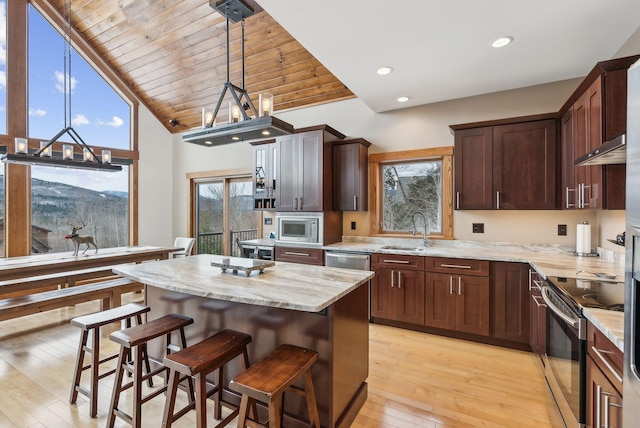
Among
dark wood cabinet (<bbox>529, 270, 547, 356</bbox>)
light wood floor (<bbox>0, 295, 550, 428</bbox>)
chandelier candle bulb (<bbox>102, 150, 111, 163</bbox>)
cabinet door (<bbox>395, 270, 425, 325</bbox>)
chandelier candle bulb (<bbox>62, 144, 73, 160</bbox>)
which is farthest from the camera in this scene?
chandelier candle bulb (<bbox>102, 150, 111, 163</bbox>)

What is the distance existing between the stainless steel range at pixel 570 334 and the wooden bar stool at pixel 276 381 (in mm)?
1331

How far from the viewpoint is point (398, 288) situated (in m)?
3.48

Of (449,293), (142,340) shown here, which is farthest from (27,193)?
(449,293)

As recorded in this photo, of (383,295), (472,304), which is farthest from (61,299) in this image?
(472,304)

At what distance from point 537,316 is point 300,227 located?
2.73m

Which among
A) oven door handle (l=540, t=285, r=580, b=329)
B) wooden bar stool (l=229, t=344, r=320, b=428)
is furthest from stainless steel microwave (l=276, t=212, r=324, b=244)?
oven door handle (l=540, t=285, r=580, b=329)

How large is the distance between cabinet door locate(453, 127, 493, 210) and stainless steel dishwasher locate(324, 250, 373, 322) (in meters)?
1.26

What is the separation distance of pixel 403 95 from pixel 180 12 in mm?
3126

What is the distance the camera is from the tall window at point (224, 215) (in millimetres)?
5602

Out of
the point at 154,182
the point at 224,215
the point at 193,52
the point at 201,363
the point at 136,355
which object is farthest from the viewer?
the point at 154,182

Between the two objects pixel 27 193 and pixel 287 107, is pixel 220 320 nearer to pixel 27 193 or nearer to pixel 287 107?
pixel 287 107

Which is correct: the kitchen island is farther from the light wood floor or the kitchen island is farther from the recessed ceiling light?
the recessed ceiling light

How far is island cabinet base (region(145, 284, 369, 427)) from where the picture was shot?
1760 mm

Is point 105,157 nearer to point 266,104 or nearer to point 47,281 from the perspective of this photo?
point 47,281
